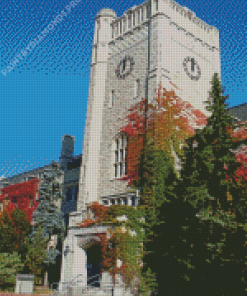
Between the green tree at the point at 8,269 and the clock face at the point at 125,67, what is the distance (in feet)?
52.7

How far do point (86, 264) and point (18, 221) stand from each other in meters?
10.3

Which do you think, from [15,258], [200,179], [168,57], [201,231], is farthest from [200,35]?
[15,258]

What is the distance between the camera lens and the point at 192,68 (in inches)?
1187

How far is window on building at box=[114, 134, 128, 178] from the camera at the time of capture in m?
26.5

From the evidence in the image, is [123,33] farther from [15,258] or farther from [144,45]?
[15,258]

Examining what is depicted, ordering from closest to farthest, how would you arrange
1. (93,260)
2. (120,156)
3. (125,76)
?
(93,260) < (120,156) < (125,76)

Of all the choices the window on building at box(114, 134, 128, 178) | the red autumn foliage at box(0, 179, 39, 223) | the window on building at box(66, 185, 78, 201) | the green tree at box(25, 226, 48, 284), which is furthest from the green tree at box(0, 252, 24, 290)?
the red autumn foliage at box(0, 179, 39, 223)

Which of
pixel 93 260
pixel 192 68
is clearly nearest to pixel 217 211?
pixel 93 260

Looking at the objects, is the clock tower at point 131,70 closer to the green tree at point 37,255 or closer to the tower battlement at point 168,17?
the tower battlement at point 168,17

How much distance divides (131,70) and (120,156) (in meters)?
7.02

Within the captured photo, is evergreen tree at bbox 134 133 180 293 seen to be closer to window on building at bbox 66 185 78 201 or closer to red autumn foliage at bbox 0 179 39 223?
window on building at bbox 66 185 78 201

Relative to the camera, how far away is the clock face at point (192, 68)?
29544 millimetres

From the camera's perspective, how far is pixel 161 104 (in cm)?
2550

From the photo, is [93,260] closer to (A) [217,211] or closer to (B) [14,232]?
(B) [14,232]
